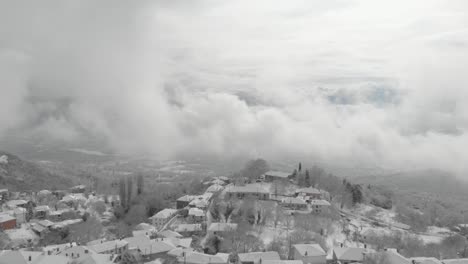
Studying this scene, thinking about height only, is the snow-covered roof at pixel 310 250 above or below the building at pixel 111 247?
above

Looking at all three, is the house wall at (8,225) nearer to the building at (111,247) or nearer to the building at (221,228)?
the building at (111,247)

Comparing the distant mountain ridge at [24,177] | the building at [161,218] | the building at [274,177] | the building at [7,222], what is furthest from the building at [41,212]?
the building at [274,177]

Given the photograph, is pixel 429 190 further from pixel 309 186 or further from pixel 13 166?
pixel 13 166

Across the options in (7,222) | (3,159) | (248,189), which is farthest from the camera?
(3,159)

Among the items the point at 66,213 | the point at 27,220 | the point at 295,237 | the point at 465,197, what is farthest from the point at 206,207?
the point at 465,197

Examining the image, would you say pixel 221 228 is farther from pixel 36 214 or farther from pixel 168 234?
pixel 36 214

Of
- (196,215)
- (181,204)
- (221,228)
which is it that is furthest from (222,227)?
(181,204)

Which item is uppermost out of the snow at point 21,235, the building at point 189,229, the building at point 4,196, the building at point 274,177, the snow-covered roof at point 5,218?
the building at point 274,177

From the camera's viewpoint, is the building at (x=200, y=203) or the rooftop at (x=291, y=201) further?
the building at (x=200, y=203)
